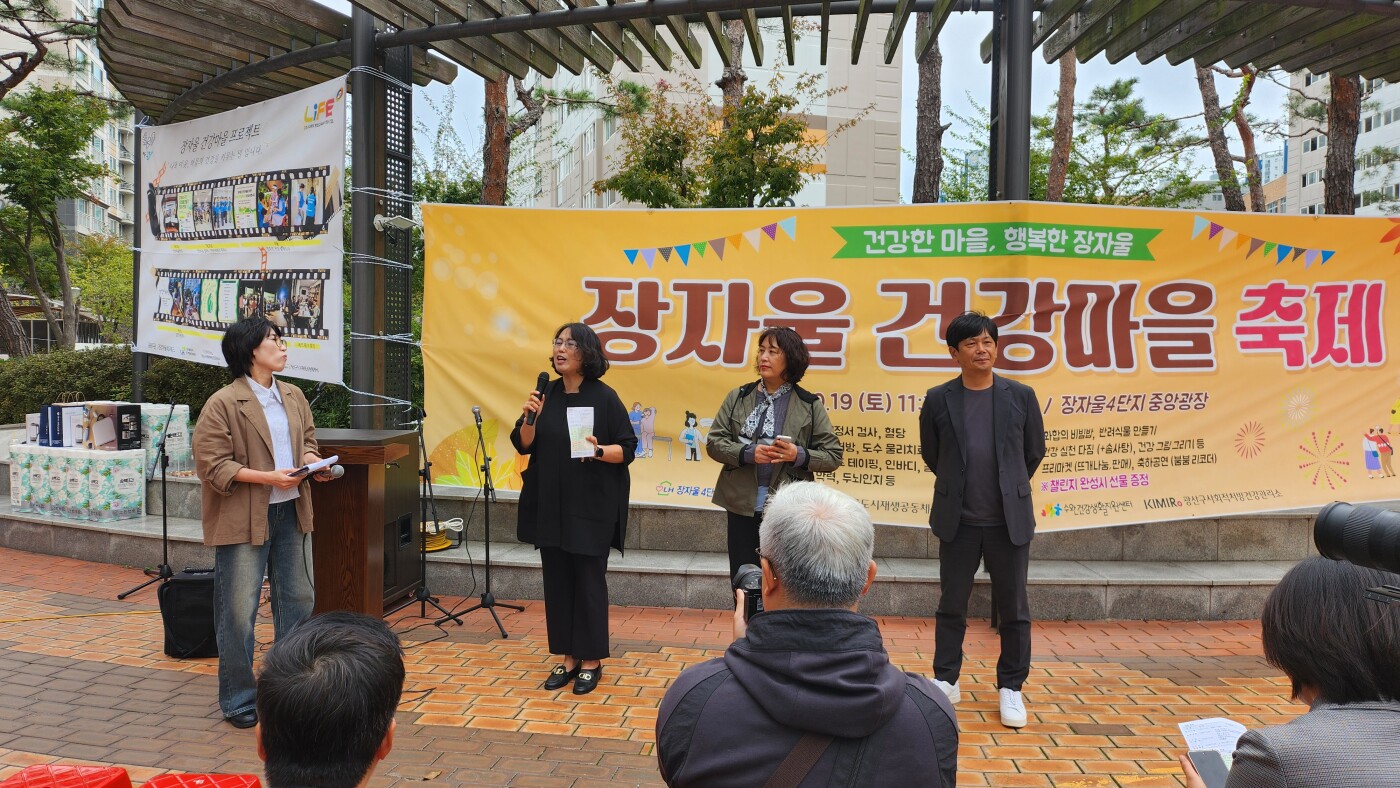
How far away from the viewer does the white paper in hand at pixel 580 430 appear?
4.16 meters

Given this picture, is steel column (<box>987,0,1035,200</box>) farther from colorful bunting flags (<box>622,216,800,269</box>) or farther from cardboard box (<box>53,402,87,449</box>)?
cardboard box (<box>53,402,87,449</box>)

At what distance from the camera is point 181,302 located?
764 cm

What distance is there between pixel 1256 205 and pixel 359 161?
45.9 ft

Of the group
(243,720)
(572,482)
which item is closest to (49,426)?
(243,720)

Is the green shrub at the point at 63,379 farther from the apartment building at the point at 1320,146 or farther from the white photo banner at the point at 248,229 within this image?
the apartment building at the point at 1320,146

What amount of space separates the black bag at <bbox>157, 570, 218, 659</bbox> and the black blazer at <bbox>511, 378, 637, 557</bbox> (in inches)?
71.2

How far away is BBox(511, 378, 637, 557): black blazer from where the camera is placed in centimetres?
429

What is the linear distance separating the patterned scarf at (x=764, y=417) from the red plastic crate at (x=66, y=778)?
10.2 ft

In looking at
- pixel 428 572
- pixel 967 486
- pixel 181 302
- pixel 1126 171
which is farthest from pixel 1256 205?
pixel 181 302

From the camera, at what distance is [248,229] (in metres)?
6.84

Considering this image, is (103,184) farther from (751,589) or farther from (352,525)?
(751,589)

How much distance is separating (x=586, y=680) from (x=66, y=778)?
286cm

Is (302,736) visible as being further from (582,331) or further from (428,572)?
(428,572)

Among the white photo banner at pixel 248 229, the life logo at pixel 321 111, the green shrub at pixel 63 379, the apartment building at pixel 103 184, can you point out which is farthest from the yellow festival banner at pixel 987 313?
the apartment building at pixel 103 184
